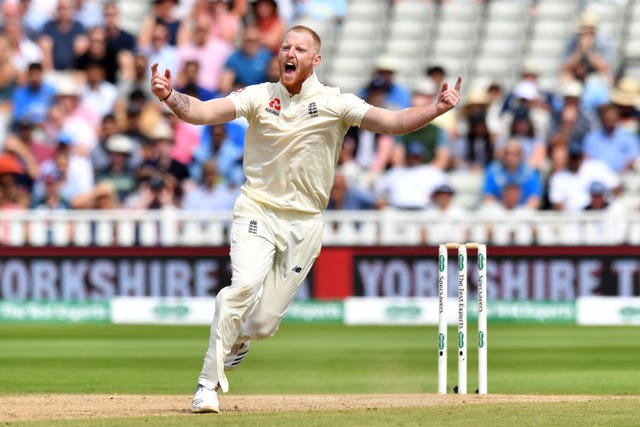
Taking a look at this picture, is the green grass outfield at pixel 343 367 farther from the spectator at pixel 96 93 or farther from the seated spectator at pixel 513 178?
the spectator at pixel 96 93

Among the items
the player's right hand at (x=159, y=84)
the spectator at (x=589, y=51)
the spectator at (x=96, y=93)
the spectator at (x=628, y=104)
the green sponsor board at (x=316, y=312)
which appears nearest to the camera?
the player's right hand at (x=159, y=84)

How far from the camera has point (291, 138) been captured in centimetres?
847

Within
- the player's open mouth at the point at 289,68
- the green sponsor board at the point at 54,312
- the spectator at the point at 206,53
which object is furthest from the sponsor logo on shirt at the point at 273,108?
the spectator at the point at 206,53

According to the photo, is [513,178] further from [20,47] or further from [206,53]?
[20,47]

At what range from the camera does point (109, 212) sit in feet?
57.0

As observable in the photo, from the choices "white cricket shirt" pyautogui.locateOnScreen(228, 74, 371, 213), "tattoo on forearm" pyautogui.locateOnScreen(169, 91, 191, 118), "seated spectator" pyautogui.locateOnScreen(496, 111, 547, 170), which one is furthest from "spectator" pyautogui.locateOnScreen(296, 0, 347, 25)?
"tattoo on forearm" pyautogui.locateOnScreen(169, 91, 191, 118)

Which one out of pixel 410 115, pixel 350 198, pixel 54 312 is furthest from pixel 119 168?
pixel 410 115

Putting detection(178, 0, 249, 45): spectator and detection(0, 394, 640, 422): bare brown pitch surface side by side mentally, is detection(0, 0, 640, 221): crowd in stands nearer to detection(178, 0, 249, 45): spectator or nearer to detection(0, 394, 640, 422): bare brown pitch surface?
detection(178, 0, 249, 45): spectator

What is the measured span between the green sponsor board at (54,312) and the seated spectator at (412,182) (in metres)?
3.18

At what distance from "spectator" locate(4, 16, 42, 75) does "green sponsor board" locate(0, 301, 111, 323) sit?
2869 millimetres

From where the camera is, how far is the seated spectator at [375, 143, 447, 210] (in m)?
16.9

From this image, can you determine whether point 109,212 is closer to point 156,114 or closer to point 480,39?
point 156,114

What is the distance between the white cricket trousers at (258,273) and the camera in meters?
8.34

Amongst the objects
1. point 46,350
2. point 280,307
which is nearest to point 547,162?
point 46,350
